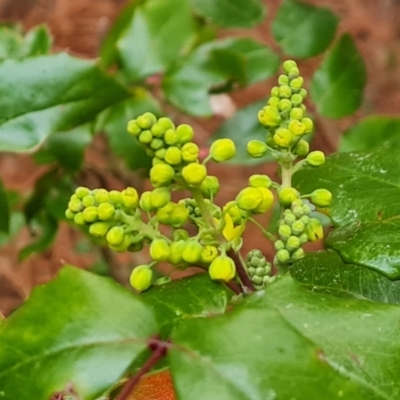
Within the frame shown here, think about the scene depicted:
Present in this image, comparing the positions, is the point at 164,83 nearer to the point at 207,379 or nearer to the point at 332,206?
the point at 332,206

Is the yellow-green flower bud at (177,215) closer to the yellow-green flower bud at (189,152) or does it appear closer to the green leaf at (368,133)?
the yellow-green flower bud at (189,152)

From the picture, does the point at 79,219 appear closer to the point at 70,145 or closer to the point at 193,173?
the point at 193,173

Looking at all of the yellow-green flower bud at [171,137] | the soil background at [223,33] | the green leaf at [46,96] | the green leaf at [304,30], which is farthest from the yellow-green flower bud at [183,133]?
the soil background at [223,33]

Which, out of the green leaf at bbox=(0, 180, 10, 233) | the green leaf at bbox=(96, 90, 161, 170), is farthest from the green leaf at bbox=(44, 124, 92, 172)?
the green leaf at bbox=(0, 180, 10, 233)

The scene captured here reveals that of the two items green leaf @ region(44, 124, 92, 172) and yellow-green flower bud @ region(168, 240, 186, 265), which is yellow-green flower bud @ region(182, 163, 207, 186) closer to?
yellow-green flower bud @ region(168, 240, 186, 265)

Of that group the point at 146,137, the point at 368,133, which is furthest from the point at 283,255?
the point at 368,133
